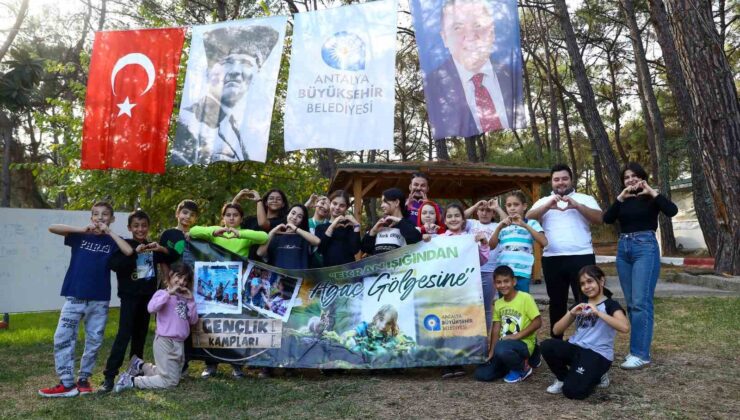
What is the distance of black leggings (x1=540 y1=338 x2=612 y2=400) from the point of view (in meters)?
3.62

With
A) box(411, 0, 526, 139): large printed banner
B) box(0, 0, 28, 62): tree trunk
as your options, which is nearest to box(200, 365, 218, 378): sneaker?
box(411, 0, 526, 139): large printed banner

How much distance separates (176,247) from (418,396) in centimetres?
253

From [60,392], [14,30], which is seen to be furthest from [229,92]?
[14,30]

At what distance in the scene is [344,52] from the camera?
5.97m

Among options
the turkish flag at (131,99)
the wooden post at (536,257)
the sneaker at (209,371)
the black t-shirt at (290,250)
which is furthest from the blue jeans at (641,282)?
the wooden post at (536,257)

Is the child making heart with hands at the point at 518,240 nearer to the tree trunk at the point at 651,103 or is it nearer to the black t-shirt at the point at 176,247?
the black t-shirt at the point at 176,247

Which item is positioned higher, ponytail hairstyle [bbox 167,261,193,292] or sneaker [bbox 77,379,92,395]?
ponytail hairstyle [bbox 167,261,193,292]

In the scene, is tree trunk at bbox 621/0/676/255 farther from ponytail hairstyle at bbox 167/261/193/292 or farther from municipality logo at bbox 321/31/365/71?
ponytail hairstyle at bbox 167/261/193/292

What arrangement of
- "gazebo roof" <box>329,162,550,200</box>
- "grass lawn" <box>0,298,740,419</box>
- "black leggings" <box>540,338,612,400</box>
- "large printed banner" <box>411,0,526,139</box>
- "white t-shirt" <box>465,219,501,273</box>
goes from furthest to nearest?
"gazebo roof" <box>329,162,550,200</box> → "large printed banner" <box>411,0,526,139</box> → "white t-shirt" <box>465,219,501,273</box> → "black leggings" <box>540,338,612,400</box> → "grass lawn" <box>0,298,740,419</box>

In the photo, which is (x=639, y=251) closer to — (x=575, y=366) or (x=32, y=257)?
(x=575, y=366)

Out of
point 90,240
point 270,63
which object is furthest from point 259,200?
point 270,63

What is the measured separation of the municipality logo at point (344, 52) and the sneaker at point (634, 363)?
3.84 metres

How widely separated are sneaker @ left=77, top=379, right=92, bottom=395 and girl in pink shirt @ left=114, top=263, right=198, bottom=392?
231 millimetres

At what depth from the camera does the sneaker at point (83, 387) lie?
14.1ft
